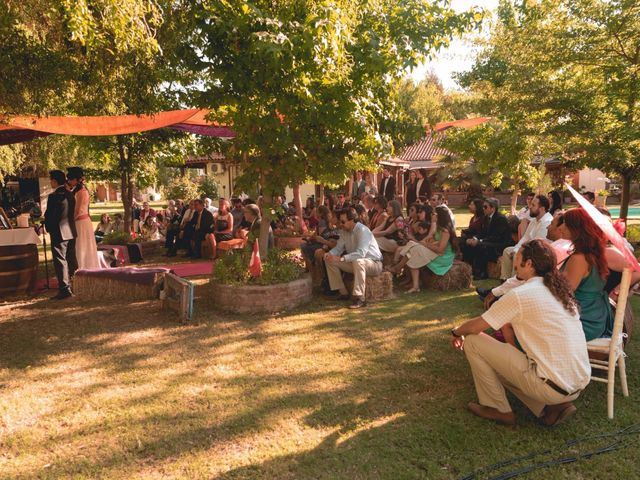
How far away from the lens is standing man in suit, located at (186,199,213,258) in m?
10.1

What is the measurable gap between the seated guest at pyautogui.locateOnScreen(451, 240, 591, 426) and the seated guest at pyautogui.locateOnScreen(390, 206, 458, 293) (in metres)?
3.74

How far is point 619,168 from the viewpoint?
9.80 metres

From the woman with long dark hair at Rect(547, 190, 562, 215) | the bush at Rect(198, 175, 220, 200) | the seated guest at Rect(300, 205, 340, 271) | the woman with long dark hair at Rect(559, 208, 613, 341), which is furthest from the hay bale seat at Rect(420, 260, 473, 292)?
the bush at Rect(198, 175, 220, 200)

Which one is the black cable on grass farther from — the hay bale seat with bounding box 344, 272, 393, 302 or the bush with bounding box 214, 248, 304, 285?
the bush with bounding box 214, 248, 304, 285

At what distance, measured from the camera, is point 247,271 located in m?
5.99

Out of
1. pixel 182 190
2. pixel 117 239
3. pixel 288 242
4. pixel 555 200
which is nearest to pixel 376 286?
pixel 555 200

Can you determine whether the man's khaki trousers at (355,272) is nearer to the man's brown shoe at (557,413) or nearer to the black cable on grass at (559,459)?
the man's brown shoe at (557,413)

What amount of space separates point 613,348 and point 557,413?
58 cm

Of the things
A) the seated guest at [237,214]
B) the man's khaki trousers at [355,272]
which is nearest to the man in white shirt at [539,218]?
the man's khaki trousers at [355,272]

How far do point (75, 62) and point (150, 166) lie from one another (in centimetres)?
699

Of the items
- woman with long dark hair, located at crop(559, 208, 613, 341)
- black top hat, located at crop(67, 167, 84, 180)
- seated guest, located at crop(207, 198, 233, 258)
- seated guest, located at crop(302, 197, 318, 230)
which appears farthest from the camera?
seated guest, located at crop(302, 197, 318, 230)

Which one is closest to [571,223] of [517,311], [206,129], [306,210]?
[517,311]

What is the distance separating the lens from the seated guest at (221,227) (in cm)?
993

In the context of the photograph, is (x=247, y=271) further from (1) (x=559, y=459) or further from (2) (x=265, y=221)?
(1) (x=559, y=459)
